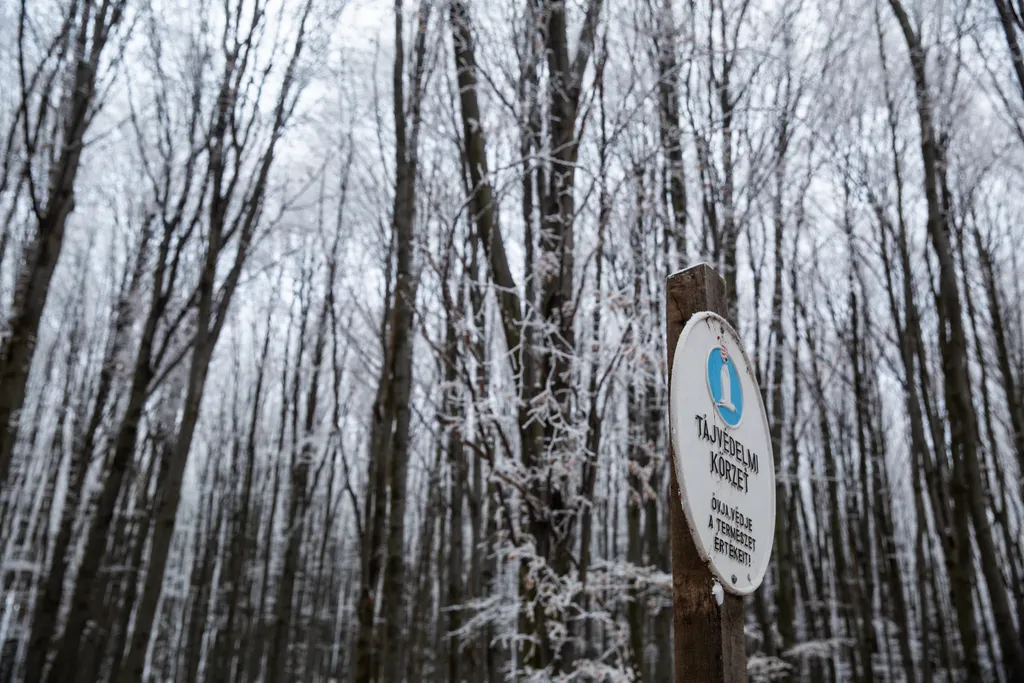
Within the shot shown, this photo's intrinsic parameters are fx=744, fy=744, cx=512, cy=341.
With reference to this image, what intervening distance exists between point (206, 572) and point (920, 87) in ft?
47.8

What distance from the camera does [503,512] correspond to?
12.8 ft

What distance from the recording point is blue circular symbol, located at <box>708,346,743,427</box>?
166cm

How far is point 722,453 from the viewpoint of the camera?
161 cm

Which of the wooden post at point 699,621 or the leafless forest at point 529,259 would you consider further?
the leafless forest at point 529,259

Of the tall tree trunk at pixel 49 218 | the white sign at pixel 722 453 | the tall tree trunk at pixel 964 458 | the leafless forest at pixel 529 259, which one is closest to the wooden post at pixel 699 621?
the white sign at pixel 722 453

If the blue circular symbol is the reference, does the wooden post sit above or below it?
below

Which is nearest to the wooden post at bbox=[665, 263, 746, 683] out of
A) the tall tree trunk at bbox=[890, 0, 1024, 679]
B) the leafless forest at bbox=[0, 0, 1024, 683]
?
the leafless forest at bbox=[0, 0, 1024, 683]

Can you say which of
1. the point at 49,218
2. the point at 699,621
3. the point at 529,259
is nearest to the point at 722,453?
the point at 699,621

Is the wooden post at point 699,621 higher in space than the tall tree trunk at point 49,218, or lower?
lower

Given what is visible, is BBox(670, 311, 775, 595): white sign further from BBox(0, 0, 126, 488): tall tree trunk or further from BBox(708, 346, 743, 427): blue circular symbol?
BBox(0, 0, 126, 488): tall tree trunk

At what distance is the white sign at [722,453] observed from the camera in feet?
4.83

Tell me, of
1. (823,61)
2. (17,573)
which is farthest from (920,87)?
(17,573)

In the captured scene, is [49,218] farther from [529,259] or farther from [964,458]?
[964,458]

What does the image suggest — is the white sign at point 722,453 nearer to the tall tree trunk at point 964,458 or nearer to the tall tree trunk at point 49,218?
the tall tree trunk at point 964,458
